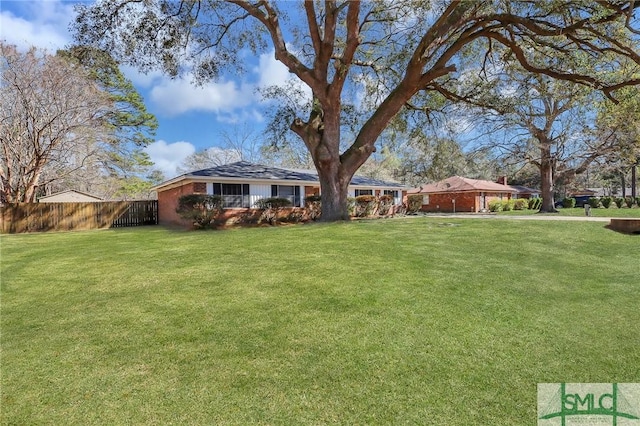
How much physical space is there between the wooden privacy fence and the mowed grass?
1437 cm

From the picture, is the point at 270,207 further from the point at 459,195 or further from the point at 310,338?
the point at 459,195

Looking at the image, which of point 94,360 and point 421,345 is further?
point 421,345

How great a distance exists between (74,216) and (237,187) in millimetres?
9354

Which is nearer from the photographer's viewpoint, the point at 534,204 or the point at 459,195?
the point at 459,195

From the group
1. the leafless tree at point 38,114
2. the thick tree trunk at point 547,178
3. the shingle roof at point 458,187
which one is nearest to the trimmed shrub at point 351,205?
the leafless tree at point 38,114

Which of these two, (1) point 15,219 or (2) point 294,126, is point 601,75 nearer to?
(2) point 294,126

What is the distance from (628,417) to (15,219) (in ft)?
74.7

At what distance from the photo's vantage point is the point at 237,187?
18.7 meters

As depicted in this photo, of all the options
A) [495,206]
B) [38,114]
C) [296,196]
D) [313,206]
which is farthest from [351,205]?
[495,206]

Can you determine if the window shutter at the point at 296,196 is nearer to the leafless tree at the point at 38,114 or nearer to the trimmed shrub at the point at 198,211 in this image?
the trimmed shrub at the point at 198,211

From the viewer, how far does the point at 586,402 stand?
2.54 metres

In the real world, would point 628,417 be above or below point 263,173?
below

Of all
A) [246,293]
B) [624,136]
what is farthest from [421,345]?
[624,136]

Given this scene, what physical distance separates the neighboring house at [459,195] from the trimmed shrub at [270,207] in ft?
76.8
